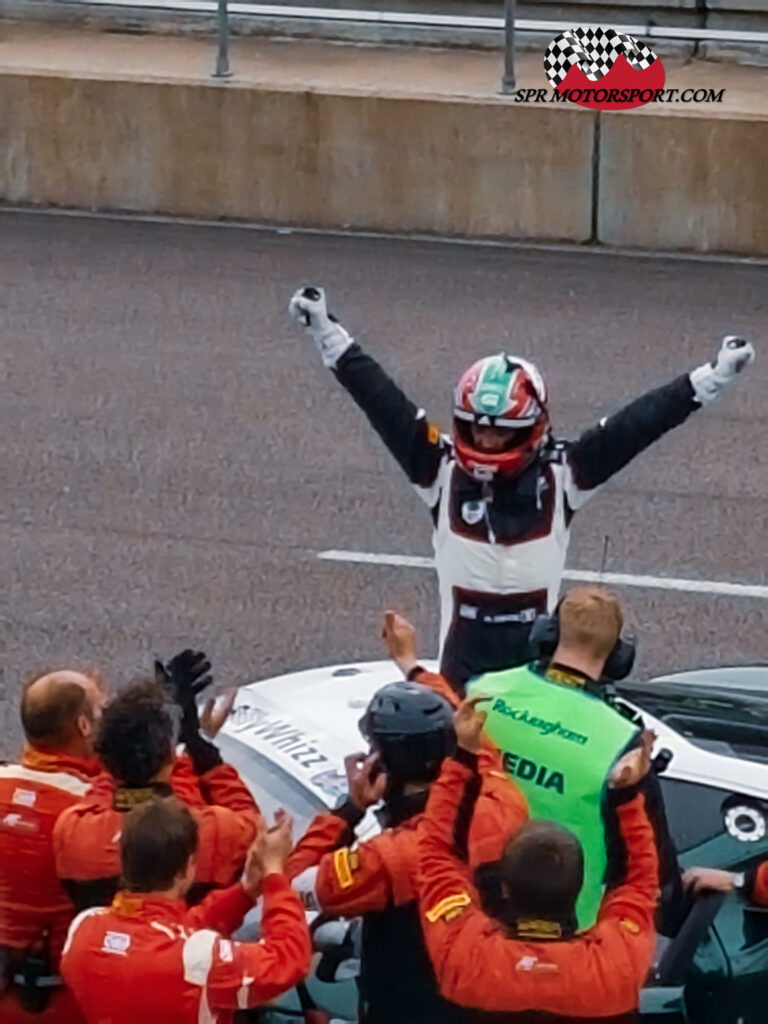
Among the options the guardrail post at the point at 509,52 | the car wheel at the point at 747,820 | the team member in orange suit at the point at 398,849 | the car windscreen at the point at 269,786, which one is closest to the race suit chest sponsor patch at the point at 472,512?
the car windscreen at the point at 269,786

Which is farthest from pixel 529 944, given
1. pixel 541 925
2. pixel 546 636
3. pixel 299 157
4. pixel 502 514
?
pixel 299 157

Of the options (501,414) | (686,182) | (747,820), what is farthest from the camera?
(686,182)

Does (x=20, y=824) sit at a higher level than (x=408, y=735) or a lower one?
lower

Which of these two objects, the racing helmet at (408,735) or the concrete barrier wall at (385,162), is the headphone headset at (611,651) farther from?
the concrete barrier wall at (385,162)

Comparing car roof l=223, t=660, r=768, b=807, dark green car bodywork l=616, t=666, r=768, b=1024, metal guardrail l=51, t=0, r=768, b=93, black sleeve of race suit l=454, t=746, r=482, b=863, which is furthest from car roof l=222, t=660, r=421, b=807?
metal guardrail l=51, t=0, r=768, b=93

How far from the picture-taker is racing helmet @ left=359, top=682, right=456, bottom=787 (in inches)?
177

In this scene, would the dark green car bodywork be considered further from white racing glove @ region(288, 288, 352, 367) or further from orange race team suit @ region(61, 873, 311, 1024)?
white racing glove @ region(288, 288, 352, 367)

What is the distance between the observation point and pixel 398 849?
4438mm

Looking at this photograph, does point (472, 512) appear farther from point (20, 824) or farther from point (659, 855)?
point (20, 824)

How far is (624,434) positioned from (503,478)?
16.3 inches

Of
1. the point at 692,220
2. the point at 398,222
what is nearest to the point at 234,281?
the point at 398,222

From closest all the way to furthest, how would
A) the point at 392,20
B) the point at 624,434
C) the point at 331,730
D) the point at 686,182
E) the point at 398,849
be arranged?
the point at 398,849, the point at 331,730, the point at 624,434, the point at 686,182, the point at 392,20

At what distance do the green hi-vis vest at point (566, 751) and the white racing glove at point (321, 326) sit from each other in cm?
209

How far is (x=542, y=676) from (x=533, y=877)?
70cm
